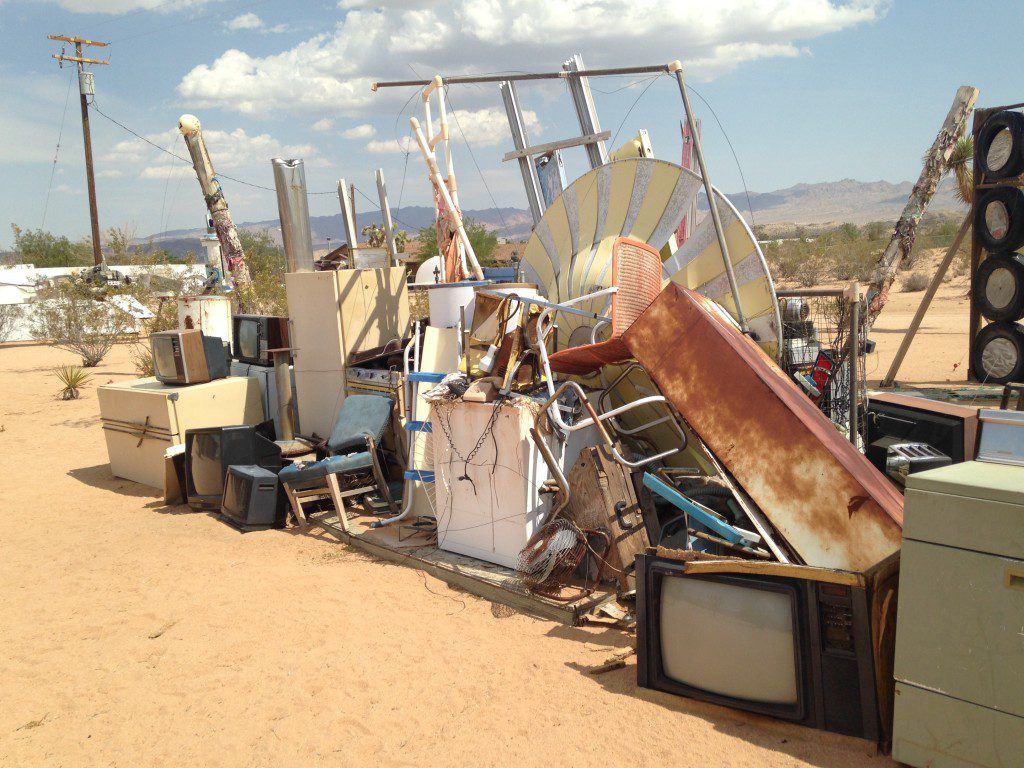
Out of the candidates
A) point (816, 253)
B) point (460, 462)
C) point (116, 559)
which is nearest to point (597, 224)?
point (460, 462)

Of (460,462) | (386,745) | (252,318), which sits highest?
(252,318)

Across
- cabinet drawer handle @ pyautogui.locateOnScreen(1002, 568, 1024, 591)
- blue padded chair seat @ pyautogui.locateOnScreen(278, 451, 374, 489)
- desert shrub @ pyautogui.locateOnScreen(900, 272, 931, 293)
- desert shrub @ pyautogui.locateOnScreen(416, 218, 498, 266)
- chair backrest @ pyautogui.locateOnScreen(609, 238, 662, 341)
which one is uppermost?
desert shrub @ pyautogui.locateOnScreen(416, 218, 498, 266)

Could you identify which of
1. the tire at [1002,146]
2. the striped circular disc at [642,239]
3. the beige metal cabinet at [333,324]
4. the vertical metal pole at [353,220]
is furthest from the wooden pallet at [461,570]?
the tire at [1002,146]

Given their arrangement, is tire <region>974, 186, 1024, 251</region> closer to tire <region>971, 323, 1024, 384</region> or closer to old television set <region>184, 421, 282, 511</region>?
tire <region>971, 323, 1024, 384</region>

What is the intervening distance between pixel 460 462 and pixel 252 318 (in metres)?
4.46

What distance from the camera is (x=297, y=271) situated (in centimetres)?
884

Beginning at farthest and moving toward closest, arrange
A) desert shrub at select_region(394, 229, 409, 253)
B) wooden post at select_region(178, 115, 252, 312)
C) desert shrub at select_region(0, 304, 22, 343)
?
desert shrub at select_region(0, 304, 22, 343) → desert shrub at select_region(394, 229, 409, 253) → wooden post at select_region(178, 115, 252, 312)

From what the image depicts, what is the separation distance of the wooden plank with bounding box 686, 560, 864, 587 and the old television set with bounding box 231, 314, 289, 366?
6172 millimetres

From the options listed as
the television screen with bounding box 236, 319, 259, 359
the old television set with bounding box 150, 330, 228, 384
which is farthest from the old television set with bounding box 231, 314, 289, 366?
the old television set with bounding box 150, 330, 228, 384

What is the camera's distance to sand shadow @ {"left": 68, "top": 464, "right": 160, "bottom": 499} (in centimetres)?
865

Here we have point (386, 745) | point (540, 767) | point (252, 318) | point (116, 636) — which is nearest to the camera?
point (540, 767)

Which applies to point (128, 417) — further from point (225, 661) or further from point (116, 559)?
point (225, 661)

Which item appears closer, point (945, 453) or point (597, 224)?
point (945, 453)

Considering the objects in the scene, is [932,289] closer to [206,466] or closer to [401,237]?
[206,466]
